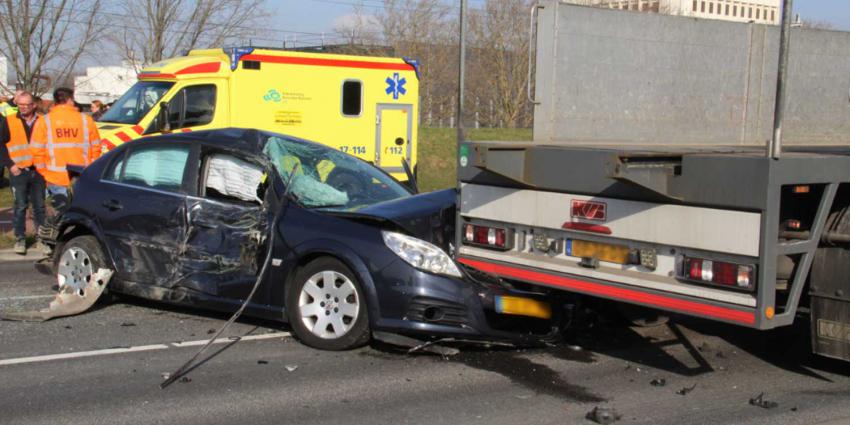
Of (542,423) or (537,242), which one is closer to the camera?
(542,423)

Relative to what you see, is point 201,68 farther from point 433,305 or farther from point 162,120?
point 433,305

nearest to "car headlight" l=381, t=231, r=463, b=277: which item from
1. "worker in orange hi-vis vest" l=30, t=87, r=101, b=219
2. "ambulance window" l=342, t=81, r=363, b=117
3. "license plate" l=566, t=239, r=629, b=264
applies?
"license plate" l=566, t=239, r=629, b=264

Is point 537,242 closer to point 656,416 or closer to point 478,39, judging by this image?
point 656,416

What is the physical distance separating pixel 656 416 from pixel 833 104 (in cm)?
508

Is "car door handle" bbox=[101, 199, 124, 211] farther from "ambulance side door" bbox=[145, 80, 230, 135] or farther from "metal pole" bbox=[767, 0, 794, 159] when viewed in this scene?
"ambulance side door" bbox=[145, 80, 230, 135]

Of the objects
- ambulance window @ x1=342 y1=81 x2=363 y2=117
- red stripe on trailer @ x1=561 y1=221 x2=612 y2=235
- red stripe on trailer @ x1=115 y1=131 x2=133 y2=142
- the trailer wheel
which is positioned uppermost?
ambulance window @ x1=342 y1=81 x2=363 y2=117

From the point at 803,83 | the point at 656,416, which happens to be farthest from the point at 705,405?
the point at 803,83

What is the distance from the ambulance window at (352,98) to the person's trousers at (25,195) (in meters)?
5.74

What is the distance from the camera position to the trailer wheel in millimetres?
6777

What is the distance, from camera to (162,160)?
798 cm

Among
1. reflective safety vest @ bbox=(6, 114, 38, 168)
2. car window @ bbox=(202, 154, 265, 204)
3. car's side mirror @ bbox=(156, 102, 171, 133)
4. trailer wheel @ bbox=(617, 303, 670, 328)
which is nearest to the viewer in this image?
trailer wheel @ bbox=(617, 303, 670, 328)

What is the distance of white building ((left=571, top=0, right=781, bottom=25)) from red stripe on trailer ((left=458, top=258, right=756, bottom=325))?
4049 mm

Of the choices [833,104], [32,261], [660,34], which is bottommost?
[32,261]

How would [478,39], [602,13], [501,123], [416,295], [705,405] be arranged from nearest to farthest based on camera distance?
[705,405] → [416,295] → [602,13] → [478,39] → [501,123]
